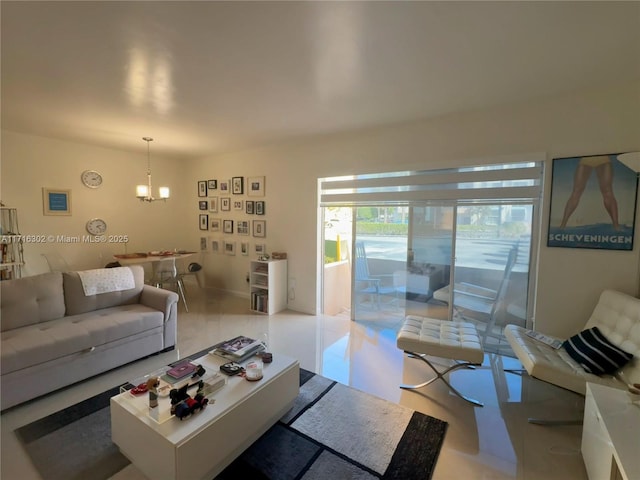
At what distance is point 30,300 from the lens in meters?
2.57

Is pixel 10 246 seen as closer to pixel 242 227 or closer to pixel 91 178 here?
pixel 91 178

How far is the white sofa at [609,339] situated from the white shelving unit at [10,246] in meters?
5.81

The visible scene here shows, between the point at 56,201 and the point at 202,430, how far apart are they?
4671 millimetres

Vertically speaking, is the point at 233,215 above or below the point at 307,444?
above

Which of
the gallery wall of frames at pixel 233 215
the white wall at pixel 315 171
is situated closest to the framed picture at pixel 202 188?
the gallery wall of frames at pixel 233 215

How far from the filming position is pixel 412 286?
371 cm

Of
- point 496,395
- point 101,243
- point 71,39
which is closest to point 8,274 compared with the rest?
point 101,243

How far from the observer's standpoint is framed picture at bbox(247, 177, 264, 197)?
185 inches

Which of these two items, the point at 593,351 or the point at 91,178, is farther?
the point at 91,178

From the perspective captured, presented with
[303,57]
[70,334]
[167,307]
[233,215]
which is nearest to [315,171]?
[233,215]

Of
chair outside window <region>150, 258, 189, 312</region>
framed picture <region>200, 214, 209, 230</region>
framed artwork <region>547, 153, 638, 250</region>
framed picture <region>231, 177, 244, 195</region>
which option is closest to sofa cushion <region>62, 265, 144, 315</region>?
chair outside window <region>150, 258, 189, 312</region>

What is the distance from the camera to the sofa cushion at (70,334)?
2.14m

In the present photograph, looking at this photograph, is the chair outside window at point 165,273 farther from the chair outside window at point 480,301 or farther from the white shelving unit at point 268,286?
the chair outside window at point 480,301

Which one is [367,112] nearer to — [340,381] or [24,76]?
[340,381]
